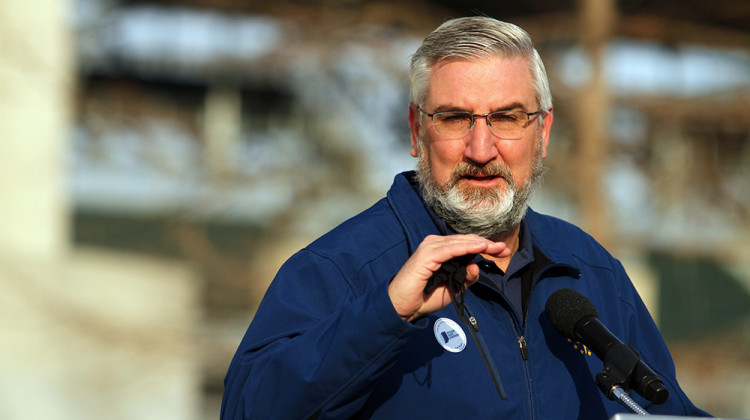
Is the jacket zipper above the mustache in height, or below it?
below

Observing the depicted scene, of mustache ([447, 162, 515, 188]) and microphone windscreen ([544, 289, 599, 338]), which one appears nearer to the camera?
microphone windscreen ([544, 289, 599, 338])

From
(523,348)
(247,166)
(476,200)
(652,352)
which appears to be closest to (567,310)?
(523,348)

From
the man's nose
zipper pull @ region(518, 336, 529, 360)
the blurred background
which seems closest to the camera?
zipper pull @ region(518, 336, 529, 360)

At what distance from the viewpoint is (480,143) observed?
2322 mm

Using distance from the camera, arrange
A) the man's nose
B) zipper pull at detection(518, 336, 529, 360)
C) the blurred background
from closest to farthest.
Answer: zipper pull at detection(518, 336, 529, 360) → the man's nose → the blurred background

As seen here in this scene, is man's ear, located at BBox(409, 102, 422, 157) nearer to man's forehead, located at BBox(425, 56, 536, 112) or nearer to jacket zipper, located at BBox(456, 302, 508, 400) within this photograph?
man's forehead, located at BBox(425, 56, 536, 112)

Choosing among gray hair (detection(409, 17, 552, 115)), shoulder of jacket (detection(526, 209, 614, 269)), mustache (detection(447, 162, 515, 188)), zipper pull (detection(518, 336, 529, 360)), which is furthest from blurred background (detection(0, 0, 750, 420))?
zipper pull (detection(518, 336, 529, 360))

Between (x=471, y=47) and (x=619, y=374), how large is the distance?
36.4 inches

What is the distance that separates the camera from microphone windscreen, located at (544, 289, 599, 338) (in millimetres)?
2076

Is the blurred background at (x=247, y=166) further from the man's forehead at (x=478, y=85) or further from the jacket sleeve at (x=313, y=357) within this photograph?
the jacket sleeve at (x=313, y=357)

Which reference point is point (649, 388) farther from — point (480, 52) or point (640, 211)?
point (640, 211)

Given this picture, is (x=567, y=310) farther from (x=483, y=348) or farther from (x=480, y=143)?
(x=480, y=143)

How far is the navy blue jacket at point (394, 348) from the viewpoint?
6.15 ft

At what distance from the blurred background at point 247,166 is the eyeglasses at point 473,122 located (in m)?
5.12
